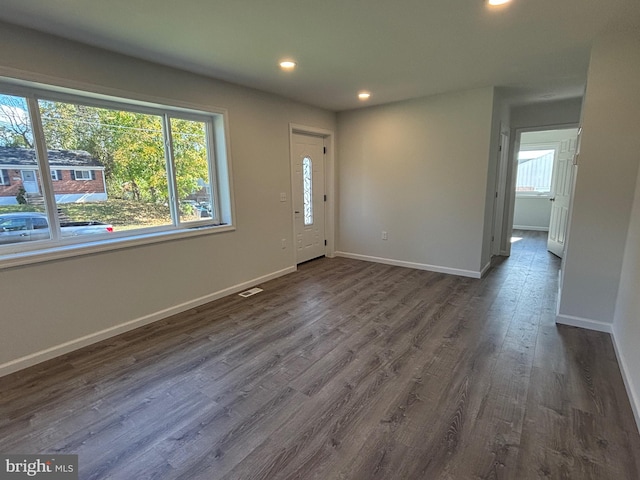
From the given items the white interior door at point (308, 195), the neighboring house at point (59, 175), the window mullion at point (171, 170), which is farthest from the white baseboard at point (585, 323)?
the neighboring house at point (59, 175)

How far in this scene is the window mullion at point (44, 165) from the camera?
→ 7.92ft

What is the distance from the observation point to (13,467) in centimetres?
158

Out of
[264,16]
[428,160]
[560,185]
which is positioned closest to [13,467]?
[264,16]

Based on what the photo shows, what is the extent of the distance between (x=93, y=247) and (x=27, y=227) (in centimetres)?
45

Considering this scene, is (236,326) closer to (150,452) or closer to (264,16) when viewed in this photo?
(150,452)

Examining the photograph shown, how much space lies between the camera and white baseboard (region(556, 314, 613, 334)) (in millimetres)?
2800

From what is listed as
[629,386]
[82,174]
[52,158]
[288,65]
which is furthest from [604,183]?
[52,158]

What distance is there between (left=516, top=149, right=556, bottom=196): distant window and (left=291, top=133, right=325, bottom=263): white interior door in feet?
18.5

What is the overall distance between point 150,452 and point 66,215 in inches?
82.1

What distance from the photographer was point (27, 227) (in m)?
2.47

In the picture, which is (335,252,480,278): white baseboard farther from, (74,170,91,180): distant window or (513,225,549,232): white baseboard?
(513,225,549,232): white baseboard

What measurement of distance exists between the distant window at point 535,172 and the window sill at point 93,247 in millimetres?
7997

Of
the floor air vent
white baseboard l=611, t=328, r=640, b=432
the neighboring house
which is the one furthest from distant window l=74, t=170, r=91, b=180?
white baseboard l=611, t=328, r=640, b=432

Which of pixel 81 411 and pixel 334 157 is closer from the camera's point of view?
pixel 81 411
